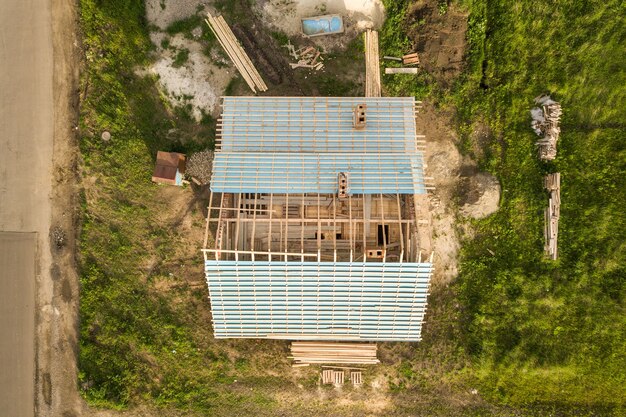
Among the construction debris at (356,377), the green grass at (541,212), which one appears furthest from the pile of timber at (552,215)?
the construction debris at (356,377)

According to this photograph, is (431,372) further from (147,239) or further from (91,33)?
(91,33)

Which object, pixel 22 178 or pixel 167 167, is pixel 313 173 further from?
pixel 22 178

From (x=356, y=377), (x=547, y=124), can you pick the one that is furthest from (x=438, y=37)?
(x=356, y=377)

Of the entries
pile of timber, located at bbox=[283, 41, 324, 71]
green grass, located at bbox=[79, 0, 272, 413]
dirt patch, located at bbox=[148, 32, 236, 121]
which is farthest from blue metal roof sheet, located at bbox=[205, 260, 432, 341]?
pile of timber, located at bbox=[283, 41, 324, 71]

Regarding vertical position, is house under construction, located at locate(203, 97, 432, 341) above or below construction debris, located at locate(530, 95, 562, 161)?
below

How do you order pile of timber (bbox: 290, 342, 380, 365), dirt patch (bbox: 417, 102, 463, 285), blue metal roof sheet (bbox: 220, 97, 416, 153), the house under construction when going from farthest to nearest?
dirt patch (bbox: 417, 102, 463, 285), pile of timber (bbox: 290, 342, 380, 365), blue metal roof sheet (bbox: 220, 97, 416, 153), the house under construction

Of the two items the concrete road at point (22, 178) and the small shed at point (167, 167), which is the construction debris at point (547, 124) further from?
the concrete road at point (22, 178)

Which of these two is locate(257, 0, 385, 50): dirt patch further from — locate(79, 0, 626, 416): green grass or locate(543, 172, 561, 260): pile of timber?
locate(543, 172, 561, 260): pile of timber
